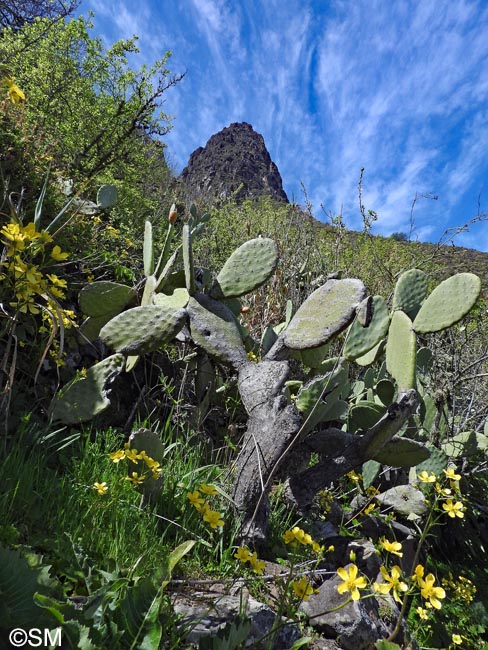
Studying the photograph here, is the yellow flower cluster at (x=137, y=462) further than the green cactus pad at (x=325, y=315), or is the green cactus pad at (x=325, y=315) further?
the green cactus pad at (x=325, y=315)

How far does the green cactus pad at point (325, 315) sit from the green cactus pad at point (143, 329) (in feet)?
1.68

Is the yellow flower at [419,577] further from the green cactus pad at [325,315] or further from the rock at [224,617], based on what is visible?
the green cactus pad at [325,315]

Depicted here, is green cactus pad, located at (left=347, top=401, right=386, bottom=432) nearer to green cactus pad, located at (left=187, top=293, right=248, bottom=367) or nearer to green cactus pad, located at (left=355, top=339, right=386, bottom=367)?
green cactus pad, located at (left=355, top=339, right=386, bottom=367)

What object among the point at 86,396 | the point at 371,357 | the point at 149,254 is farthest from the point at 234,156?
the point at 86,396

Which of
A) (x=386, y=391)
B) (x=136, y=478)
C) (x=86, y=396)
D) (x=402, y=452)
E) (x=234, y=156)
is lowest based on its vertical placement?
(x=136, y=478)

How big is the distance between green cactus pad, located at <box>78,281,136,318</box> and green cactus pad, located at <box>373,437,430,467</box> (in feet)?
4.86

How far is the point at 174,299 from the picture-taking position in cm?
207

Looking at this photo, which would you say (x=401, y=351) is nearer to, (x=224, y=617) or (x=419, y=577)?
(x=419, y=577)

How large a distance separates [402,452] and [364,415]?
0.28 m

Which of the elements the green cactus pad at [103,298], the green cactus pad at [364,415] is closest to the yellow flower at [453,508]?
the green cactus pad at [364,415]

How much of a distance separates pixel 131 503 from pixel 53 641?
2.21 ft

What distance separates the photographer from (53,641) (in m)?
0.68

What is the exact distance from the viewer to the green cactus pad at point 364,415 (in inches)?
78.2

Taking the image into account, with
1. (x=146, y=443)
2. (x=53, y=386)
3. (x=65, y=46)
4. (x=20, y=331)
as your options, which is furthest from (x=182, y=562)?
(x=65, y=46)
